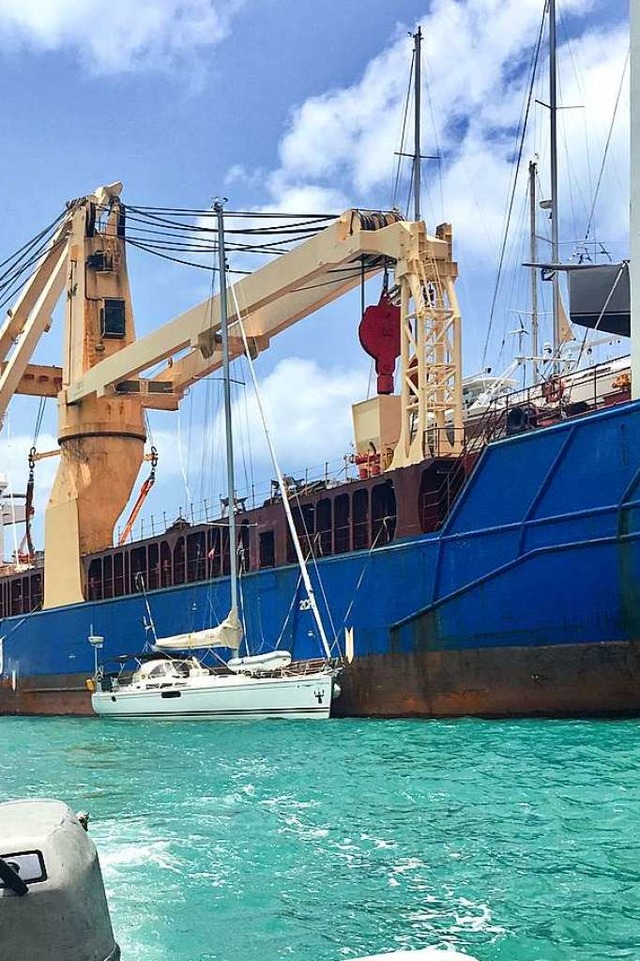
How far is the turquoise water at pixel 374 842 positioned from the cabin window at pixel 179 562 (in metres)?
11.0

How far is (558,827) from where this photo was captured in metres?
8.19

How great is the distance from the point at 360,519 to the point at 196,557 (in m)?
6.12

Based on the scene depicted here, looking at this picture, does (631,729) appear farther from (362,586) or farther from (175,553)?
(175,553)

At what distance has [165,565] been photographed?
26.1 meters

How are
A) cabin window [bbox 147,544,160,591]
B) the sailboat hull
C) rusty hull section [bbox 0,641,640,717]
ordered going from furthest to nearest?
cabin window [bbox 147,544,160,591], the sailboat hull, rusty hull section [bbox 0,641,640,717]

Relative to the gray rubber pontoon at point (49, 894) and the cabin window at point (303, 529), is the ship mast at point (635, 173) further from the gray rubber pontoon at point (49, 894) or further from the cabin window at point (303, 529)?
the gray rubber pontoon at point (49, 894)

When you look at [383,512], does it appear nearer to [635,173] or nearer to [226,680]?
[226,680]

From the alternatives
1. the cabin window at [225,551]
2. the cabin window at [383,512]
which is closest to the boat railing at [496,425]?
the cabin window at [383,512]

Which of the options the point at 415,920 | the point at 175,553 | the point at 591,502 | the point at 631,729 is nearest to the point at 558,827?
the point at 415,920

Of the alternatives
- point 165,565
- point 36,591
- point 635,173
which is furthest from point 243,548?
point 36,591

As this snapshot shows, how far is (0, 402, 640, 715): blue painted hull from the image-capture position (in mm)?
14062

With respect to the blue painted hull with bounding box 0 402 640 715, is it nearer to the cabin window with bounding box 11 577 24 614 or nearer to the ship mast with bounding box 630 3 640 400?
the ship mast with bounding box 630 3 640 400

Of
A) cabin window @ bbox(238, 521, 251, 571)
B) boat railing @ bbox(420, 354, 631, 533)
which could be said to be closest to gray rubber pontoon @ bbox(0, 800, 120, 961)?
boat railing @ bbox(420, 354, 631, 533)

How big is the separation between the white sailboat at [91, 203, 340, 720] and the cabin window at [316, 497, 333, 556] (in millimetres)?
984
